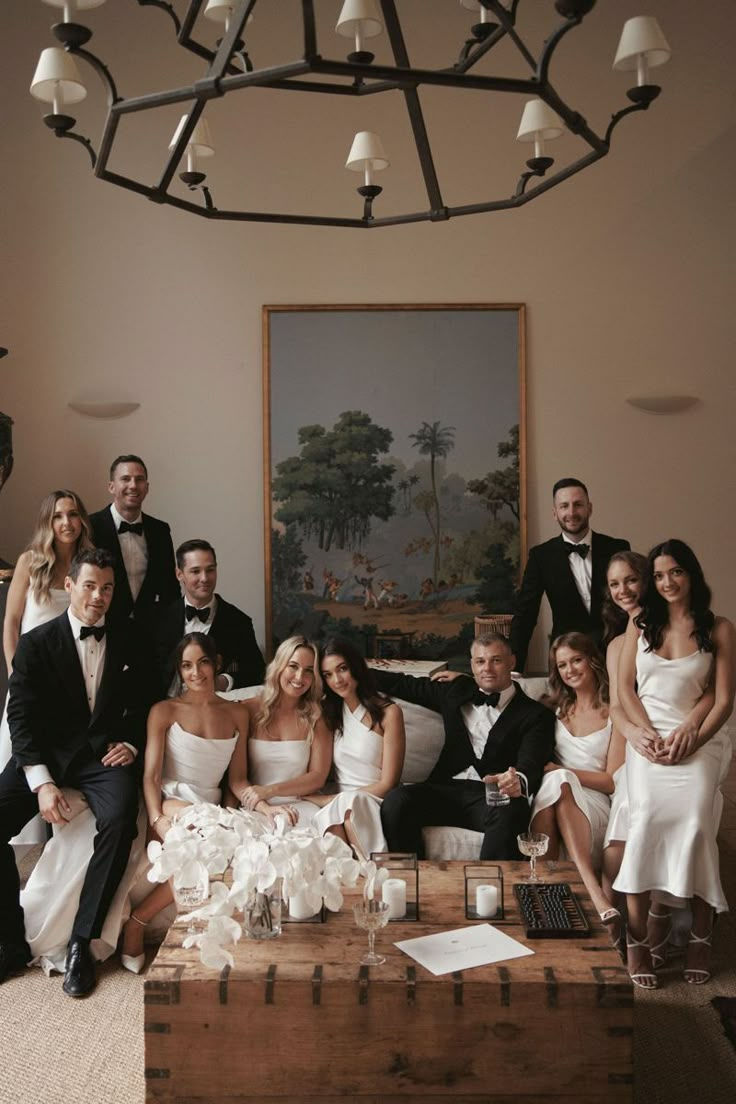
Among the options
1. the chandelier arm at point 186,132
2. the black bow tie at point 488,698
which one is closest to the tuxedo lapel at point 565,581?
the black bow tie at point 488,698

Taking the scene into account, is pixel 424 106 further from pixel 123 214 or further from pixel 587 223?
pixel 123 214

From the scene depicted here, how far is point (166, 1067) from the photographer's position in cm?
270

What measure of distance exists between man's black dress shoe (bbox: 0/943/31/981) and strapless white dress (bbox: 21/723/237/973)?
0.03 meters

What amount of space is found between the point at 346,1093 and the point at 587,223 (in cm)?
545

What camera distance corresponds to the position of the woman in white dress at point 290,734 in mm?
4336

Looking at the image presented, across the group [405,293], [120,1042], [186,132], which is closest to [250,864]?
[120,1042]

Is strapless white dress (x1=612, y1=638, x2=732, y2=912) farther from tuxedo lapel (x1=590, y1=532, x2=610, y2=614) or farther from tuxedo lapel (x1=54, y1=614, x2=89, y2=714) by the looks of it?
tuxedo lapel (x1=54, y1=614, x2=89, y2=714)

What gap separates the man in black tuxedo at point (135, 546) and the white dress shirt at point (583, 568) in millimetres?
1998

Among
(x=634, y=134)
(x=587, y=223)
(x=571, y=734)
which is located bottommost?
(x=571, y=734)

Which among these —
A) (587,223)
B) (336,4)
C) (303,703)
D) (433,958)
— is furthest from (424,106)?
(433,958)

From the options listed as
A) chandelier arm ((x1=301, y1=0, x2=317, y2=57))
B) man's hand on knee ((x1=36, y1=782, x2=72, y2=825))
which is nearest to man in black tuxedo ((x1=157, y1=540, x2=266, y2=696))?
man's hand on knee ((x1=36, y1=782, x2=72, y2=825))

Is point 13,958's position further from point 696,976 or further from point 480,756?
point 696,976

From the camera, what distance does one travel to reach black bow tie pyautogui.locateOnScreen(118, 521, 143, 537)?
5473 mm

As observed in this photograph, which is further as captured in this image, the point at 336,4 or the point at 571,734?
the point at 336,4
